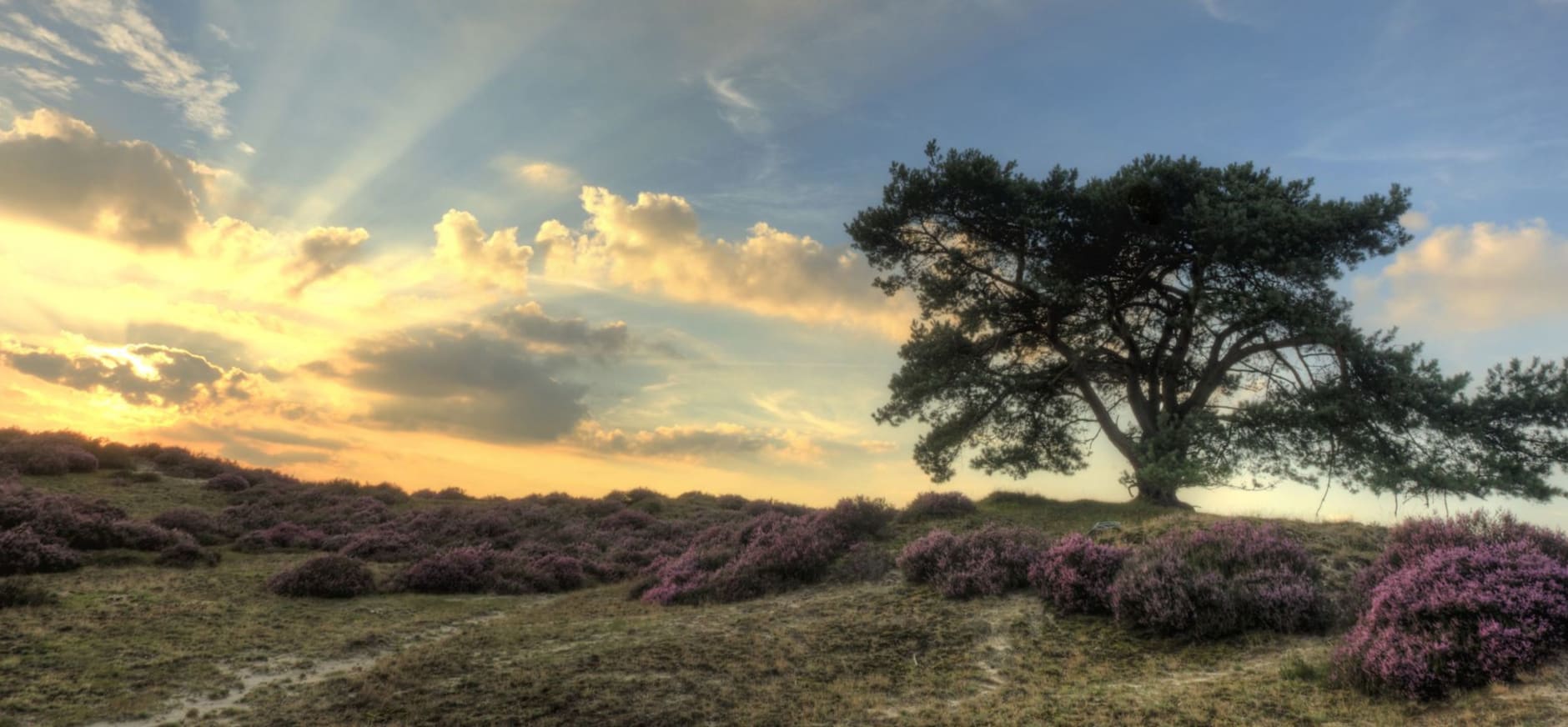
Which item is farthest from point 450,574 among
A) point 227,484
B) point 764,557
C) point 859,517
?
point 227,484

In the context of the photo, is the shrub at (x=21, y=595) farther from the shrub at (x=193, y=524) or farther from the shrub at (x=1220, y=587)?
the shrub at (x=1220, y=587)

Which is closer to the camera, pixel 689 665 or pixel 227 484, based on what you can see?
pixel 689 665

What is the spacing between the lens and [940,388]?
2306 cm

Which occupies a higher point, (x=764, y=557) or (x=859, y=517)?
(x=859, y=517)

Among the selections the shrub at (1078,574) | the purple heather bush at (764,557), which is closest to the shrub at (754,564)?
the purple heather bush at (764,557)

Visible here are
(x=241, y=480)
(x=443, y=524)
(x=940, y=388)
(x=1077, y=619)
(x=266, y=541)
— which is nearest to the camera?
(x=1077, y=619)

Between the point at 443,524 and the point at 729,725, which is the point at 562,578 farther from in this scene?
the point at 729,725

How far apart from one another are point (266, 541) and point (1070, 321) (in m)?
24.5

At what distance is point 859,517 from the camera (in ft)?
58.0

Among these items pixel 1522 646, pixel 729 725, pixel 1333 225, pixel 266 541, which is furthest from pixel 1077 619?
pixel 266 541

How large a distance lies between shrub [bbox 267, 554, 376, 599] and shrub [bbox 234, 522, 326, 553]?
18.1 feet

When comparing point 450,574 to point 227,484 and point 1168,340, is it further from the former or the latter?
point 1168,340

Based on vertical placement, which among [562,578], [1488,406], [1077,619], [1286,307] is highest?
[1286,307]

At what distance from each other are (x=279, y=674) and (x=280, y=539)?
1318cm
